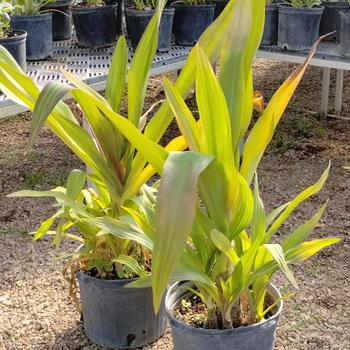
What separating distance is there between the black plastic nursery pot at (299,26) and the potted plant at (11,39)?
1.26 meters

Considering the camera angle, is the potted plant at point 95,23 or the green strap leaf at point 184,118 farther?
the potted plant at point 95,23

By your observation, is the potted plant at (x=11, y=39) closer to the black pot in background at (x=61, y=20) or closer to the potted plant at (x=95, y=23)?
the potted plant at (x=95, y=23)

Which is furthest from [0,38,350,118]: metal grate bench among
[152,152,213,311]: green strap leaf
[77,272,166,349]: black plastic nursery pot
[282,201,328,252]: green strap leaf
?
[152,152,213,311]: green strap leaf

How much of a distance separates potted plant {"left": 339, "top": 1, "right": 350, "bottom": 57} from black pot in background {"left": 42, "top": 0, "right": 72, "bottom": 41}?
1.30 metres

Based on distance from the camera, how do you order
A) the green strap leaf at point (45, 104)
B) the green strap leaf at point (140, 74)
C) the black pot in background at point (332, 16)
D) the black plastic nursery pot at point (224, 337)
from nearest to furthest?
the green strap leaf at point (45, 104) → the black plastic nursery pot at point (224, 337) → the green strap leaf at point (140, 74) → the black pot in background at point (332, 16)

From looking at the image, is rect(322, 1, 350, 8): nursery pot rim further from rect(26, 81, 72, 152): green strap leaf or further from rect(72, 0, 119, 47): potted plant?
rect(26, 81, 72, 152): green strap leaf

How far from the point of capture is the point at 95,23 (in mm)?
3062

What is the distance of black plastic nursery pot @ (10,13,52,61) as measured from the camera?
2781 mm

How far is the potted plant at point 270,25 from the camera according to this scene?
10.8 feet

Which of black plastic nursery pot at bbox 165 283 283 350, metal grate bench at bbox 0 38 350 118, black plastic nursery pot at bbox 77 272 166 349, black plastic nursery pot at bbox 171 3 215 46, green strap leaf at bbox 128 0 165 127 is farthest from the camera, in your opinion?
black plastic nursery pot at bbox 171 3 215 46

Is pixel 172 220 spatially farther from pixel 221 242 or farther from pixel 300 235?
pixel 300 235

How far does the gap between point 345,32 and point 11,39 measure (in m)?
1.48

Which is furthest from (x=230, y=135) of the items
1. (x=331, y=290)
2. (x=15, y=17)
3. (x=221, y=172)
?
(x=15, y=17)

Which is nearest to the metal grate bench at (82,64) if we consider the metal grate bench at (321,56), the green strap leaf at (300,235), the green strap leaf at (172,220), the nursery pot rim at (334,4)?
the metal grate bench at (321,56)
